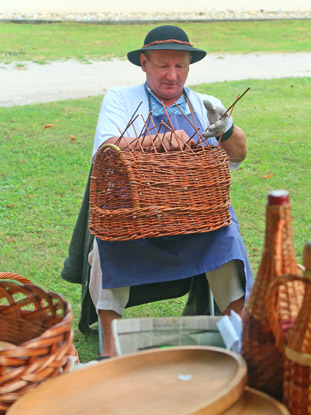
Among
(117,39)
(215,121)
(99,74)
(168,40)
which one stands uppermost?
(117,39)

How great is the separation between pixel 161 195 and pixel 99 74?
10.4m

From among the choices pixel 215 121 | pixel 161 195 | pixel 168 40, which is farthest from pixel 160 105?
pixel 161 195

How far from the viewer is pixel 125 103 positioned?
3.15 m

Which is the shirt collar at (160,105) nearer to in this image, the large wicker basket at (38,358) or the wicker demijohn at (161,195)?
the wicker demijohn at (161,195)

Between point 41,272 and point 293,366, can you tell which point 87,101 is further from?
point 293,366

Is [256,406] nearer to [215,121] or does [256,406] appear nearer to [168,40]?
[215,121]

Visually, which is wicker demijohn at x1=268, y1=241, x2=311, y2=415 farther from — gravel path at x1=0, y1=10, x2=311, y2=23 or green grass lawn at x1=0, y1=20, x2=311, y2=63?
gravel path at x1=0, y1=10, x2=311, y2=23

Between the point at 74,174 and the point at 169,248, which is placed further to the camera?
the point at 74,174

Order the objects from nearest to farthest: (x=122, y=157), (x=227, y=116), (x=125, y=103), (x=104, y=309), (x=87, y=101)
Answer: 1. (x=122, y=157)
2. (x=227, y=116)
3. (x=104, y=309)
4. (x=125, y=103)
5. (x=87, y=101)

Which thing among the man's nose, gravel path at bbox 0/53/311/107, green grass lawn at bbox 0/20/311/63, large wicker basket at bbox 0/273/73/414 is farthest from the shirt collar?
green grass lawn at bbox 0/20/311/63

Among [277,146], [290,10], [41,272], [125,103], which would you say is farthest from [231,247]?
[290,10]

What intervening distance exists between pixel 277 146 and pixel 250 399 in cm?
624

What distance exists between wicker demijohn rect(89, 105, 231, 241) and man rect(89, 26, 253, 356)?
0.21 m

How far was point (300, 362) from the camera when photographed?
1.20m
